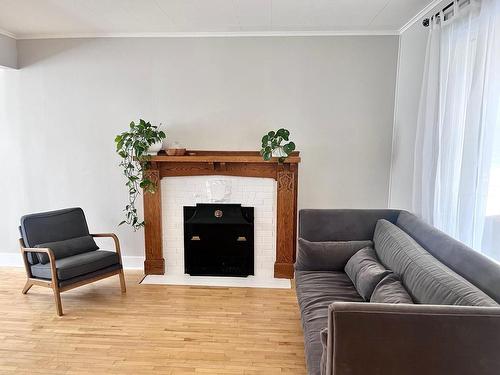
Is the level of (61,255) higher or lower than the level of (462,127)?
lower

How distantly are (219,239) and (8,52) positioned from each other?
2.96 m

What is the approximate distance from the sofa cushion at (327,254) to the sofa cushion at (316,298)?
Result: 0.21ft

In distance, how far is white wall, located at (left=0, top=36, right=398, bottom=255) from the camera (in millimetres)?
3943

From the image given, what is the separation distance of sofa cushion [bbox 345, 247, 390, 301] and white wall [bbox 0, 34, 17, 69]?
3.92 meters

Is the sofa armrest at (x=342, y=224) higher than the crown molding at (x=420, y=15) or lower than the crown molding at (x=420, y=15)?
lower

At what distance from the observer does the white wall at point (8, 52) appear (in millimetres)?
3936

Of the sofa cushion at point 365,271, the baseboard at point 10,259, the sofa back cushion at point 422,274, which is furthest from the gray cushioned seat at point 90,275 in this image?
the sofa back cushion at point 422,274

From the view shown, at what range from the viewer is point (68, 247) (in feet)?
11.8

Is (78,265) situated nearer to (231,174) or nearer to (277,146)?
(231,174)

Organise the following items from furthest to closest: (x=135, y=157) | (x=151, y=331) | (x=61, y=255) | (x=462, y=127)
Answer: (x=135, y=157), (x=61, y=255), (x=151, y=331), (x=462, y=127)

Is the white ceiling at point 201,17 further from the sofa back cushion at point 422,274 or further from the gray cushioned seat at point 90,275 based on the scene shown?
the gray cushioned seat at point 90,275

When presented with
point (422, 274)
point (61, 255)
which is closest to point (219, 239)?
point (61, 255)

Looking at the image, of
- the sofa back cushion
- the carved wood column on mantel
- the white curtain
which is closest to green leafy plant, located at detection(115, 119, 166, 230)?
the carved wood column on mantel

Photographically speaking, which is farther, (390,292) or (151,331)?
(151,331)
